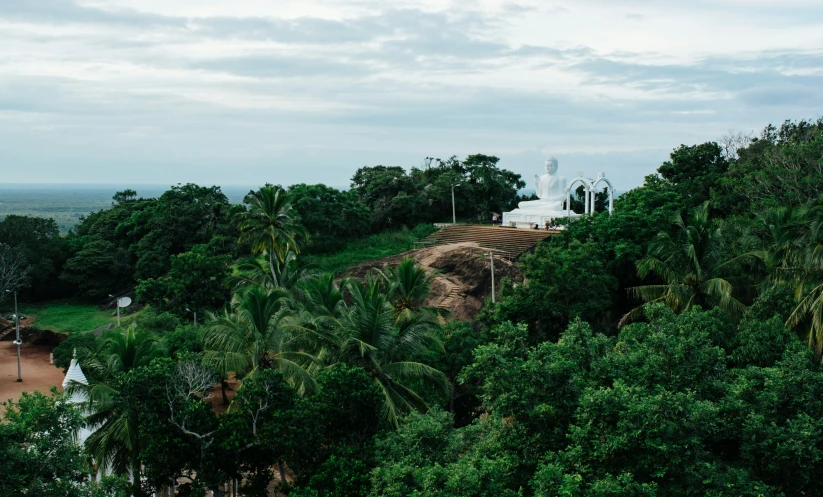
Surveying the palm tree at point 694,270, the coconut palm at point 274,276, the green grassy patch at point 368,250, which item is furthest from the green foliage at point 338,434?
the green grassy patch at point 368,250

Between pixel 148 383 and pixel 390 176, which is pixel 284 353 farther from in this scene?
pixel 390 176

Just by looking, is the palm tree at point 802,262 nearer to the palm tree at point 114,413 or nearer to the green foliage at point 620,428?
the green foliage at point 620,428

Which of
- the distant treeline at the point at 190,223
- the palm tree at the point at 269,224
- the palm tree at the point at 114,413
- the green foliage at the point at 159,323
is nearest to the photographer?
the palm tree at the point at 114,413

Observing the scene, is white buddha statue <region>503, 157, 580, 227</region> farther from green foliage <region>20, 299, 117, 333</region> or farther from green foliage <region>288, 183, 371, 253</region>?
green foliage <region>20, 299, 117, 333</region>

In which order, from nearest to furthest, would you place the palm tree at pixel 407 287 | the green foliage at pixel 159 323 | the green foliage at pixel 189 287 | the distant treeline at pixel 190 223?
1. the palm tree at pixel 407 287
2. the green foliage at pixel 159 323
3. the green foliage at pixel 189 287
4. the distant treeline at pixel 190 223

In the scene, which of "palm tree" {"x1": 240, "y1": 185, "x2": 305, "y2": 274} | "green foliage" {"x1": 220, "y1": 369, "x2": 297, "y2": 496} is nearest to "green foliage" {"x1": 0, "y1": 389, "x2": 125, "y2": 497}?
"green foliage" {"x1": 220, "y1": 369, "x2": 297, "y2": 496}
